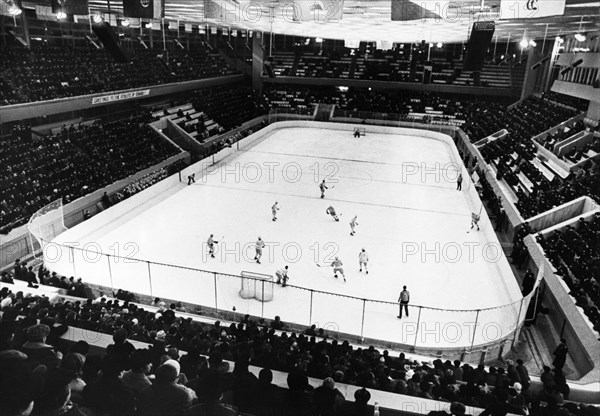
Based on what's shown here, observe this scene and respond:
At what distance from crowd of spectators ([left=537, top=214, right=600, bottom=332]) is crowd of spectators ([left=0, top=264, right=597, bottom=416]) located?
188cm

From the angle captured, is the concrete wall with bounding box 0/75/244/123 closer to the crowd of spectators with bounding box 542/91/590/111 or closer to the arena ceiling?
the arena ceiling

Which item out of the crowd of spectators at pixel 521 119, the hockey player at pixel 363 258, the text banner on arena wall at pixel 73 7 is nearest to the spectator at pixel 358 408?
the hockey player at pixel 363 258

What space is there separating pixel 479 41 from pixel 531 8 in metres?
4.83

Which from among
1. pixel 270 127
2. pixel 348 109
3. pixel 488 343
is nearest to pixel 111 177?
pixel 488 343

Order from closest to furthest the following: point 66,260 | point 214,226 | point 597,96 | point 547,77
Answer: point 66,260 < point 214,226 < point 597,96 < point 547,77

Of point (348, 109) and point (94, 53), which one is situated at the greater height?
point (94, 53)

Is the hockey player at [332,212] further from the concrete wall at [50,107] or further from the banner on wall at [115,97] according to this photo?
the banner on wall at [115,97]

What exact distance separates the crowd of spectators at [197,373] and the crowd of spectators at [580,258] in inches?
74.1

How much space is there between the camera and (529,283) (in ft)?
45.8

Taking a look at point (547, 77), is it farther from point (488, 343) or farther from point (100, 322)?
point (100, 322)

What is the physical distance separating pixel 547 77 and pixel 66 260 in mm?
40114

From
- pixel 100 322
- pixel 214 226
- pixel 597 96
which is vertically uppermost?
pixel 597 96

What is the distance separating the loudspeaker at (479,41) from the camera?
1560 cm

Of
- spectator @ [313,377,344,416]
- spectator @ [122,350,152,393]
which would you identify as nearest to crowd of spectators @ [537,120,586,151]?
spectator @ [313,377,344,416]
